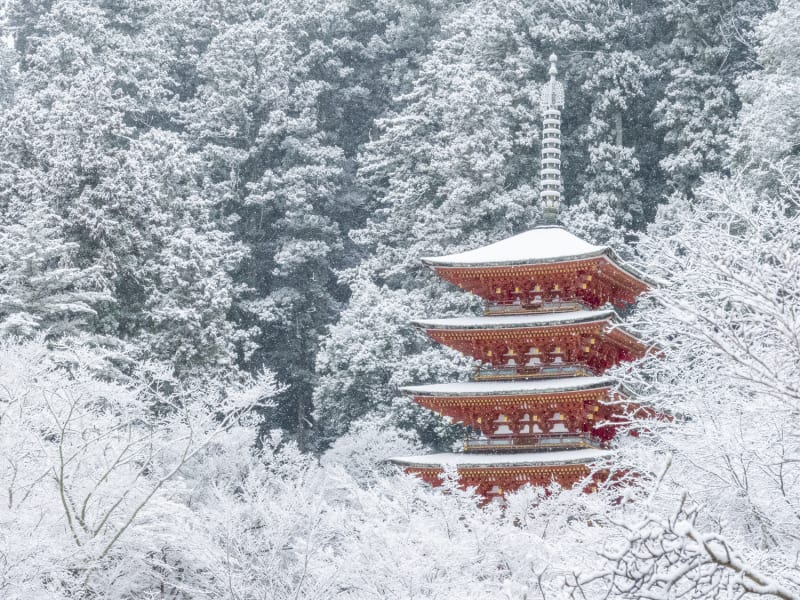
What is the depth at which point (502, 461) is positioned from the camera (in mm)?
19859

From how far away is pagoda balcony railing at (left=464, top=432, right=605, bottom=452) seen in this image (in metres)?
20.6

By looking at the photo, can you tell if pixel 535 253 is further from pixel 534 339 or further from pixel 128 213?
pixel 128 213

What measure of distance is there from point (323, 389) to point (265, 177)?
867 cm

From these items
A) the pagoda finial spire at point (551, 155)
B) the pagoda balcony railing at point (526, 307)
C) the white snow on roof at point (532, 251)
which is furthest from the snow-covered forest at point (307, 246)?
the pagoda finial spire at point (551, 155)

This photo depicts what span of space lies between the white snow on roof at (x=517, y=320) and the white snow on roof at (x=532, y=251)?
0.91 metres

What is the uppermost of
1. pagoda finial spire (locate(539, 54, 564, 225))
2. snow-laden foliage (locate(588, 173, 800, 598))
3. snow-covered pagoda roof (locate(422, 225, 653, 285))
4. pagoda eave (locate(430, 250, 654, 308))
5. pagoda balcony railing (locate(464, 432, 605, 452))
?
snow-laden foliage (locate(588, 173, 800, 598))

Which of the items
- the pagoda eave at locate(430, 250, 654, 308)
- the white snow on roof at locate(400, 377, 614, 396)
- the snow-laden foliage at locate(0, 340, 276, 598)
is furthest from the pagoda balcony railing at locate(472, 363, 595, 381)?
the snow-laden foliage at locate(0, 340, 276, 598)

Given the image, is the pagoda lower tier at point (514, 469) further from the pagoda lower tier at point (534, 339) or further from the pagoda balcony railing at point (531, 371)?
the pagoda lower tier at point (534, 339)

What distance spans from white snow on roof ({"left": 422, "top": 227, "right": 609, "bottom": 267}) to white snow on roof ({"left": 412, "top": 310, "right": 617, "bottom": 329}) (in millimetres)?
907

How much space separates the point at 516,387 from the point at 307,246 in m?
17.2

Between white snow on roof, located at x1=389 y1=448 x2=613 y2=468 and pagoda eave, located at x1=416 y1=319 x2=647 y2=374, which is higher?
pagoda eave, located at x1=416 y1=319 x2=647 y2=374

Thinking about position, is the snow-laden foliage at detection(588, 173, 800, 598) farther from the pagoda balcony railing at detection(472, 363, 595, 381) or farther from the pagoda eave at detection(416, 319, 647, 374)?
the pagoda balcony railing at detection(472, 363, 595, 381)

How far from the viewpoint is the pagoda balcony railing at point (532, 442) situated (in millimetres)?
20609

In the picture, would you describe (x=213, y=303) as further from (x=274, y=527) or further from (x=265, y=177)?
(x=274, y=527)
